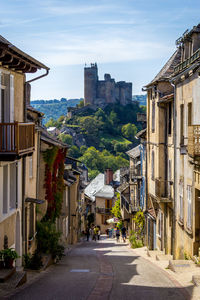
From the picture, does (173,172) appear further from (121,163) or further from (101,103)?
(101,103)

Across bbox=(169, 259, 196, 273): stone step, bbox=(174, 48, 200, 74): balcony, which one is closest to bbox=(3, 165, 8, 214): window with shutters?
bbox=(169, 259, 196, 273): stone step

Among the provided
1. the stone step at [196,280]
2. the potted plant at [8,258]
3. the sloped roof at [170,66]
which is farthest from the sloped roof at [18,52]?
the sloped roof at [170,66]

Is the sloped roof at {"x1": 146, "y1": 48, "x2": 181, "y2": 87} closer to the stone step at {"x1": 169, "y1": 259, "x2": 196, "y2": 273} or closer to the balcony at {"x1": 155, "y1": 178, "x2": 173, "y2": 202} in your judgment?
the balcony at {"x1": 155, "y1": 178, "x2": 173, "y2": 202}

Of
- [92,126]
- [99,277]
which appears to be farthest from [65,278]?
[92,126]

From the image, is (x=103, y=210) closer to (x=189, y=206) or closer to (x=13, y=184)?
(x=189, y=206)

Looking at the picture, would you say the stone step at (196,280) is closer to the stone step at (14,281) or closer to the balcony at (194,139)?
the balcony at (194,139)

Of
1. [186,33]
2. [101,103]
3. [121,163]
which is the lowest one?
[121,163]

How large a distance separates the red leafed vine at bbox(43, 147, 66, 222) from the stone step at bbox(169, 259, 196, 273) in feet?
27.3

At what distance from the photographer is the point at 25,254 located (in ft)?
54.5

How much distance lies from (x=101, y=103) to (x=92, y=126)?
1388 cm

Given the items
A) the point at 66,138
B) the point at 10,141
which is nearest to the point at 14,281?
the point at 10,141

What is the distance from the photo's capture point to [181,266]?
15.2 metres

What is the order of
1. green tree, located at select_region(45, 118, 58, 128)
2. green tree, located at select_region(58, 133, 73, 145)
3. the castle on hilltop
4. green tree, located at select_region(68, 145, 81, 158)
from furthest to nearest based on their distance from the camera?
the castle on hilltop < green tree, located at select_region(45, 118, 58, 128) < green tree, located at select_region(68, 145, 81, 158) < green tree, located at select_region(58, 133, 73, 145)

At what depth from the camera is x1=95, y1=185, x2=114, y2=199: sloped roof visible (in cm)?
6976
